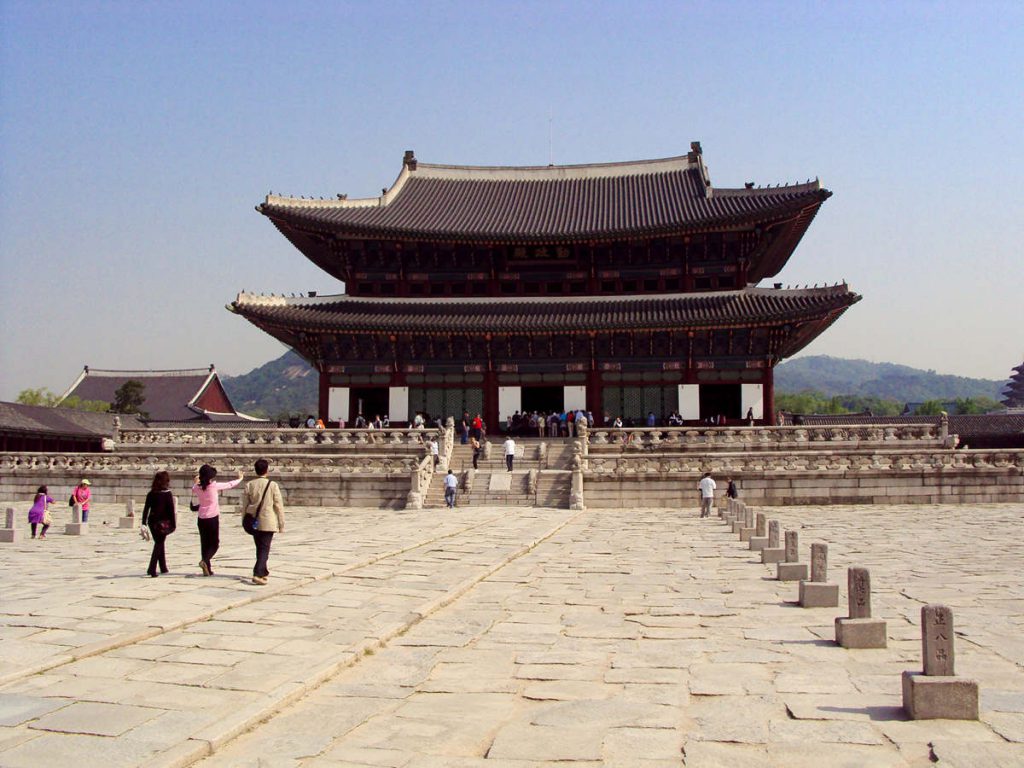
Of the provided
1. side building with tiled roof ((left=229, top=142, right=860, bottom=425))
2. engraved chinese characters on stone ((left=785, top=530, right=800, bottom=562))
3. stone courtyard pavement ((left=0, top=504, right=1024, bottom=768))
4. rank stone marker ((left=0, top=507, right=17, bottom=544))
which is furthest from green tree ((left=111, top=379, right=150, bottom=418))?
engraved chinese characters on stone ((left=785, top=530, right=800, bottom=562))

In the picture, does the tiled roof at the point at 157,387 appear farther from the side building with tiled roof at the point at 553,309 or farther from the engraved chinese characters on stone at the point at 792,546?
the engraved chinese characters on stone at the point at 792,546

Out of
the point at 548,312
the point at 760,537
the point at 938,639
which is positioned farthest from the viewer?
the point at 548,312

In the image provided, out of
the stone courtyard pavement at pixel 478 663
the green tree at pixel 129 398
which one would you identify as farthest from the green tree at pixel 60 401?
the stone courtyard pavement at pixel 478 663

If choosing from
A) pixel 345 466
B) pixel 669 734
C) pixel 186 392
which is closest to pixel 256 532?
pixel 669 734

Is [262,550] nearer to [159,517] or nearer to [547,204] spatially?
Result: [159,517]

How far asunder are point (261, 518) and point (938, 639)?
7.53 metres

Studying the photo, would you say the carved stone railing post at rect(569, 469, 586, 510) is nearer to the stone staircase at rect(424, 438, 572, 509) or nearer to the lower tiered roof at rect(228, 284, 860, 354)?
the stone staircase at rect(424, 438, 572, 509)

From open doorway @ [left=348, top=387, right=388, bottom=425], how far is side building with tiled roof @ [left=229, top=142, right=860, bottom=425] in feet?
0.20

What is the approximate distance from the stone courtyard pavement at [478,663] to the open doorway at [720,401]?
867 inches

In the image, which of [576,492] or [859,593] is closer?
[859,593]

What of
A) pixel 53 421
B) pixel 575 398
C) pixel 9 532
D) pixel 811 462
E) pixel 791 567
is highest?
pixel 575 398

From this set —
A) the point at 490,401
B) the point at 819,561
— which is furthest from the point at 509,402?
the point at 819,561

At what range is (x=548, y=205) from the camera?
4278cm

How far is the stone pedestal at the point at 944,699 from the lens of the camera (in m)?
5.95
